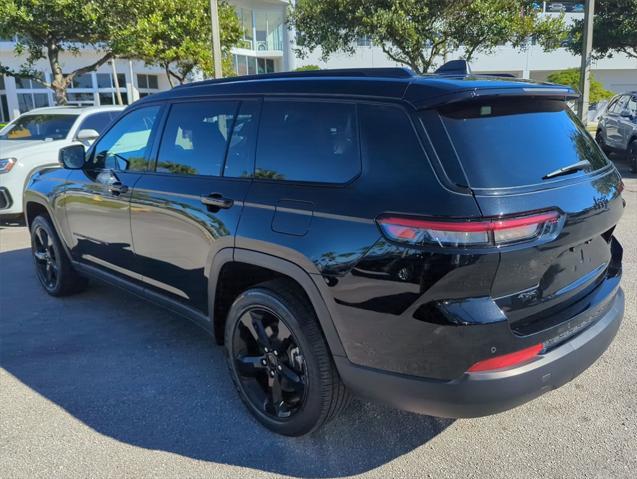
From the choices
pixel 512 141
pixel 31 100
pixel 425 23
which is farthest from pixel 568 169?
pixel 31 100

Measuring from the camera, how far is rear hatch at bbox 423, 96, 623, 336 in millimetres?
2193

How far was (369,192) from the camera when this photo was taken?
2338 mm

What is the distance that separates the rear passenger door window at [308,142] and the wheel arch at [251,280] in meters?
0.43

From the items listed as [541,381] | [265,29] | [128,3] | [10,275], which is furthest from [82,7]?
[265,29]

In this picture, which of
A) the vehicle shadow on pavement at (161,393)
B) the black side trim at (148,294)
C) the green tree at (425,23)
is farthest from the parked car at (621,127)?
the black side trim at (148,294)

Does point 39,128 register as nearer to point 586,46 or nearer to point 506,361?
point 506,361

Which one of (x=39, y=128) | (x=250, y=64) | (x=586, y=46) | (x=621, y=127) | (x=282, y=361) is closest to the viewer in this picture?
(x=282, y=361)

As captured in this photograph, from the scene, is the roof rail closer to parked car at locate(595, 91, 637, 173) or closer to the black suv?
the black suv

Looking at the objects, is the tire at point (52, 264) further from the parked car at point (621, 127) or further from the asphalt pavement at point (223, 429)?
the parked car at point (621, 127)

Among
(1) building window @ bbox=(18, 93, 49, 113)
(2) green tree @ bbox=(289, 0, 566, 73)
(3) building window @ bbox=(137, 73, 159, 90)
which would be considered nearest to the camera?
(2) green tree @ bbox=(289, 0, 566, 73)

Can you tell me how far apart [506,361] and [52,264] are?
4389 millimetres

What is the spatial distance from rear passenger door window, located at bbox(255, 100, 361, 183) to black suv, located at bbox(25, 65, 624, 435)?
10 millimetres

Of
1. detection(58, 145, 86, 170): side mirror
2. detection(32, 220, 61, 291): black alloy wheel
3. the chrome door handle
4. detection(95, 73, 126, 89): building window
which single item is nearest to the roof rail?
the chrome door handle

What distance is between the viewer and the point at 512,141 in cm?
243
